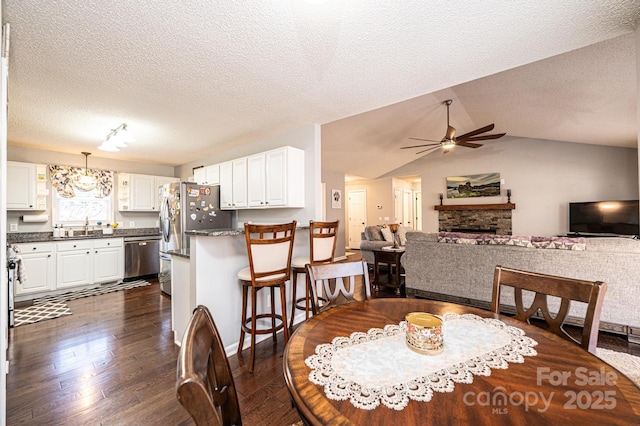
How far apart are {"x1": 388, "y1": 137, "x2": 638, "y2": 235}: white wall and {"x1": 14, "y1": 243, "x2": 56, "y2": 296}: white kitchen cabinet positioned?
846 centimetres

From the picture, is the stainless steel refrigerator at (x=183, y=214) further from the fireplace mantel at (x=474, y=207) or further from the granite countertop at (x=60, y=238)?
the fireplace mantel at (x=474, y=207)

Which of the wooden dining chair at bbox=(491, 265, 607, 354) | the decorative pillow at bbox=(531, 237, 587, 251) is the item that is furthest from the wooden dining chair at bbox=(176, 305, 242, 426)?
the decorative pillow at bbox=(531, 237, 587, 251)

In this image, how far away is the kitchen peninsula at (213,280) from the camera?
232 cm

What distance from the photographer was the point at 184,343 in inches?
25.1

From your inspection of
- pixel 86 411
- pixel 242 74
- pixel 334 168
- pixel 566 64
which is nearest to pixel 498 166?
pixel 334 168

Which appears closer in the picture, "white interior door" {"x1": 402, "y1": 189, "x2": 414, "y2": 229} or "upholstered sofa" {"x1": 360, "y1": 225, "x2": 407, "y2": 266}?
"upholstered sofa" {"x1": 360, "y1": 225, "x2": 407, "y2": 266}

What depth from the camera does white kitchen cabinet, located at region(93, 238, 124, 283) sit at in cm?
446

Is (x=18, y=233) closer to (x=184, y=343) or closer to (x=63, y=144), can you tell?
(x=63, y=144)

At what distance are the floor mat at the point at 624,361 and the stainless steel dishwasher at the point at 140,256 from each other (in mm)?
6107

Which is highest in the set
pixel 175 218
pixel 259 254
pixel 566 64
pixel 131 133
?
pixel 566 64

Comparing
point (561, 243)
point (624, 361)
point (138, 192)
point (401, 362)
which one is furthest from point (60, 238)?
point (624, 361)

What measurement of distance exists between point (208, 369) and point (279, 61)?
1.97 m

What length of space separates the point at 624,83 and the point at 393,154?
4.68m

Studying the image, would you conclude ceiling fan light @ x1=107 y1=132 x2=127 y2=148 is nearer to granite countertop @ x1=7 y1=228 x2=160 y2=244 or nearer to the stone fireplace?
granite countertop @ x1=7 y1=228 x2=160 y2=244
